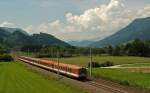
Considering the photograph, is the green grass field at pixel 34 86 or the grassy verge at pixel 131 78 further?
the grassy verge at pixel 131 78

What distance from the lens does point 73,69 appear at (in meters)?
65.8

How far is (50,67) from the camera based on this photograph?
3620 inches

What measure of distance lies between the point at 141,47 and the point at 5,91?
15966 centimetres

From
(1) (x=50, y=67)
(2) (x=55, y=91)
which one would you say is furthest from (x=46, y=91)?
(1) (x=50, y=67)

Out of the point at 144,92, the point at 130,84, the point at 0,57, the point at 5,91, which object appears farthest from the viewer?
the point at 0,57

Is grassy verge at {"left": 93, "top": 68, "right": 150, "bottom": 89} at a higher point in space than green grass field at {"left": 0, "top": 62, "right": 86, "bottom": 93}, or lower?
higher

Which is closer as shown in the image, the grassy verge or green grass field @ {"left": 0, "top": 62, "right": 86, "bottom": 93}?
green grass field @ {"left": 0, "top": 62, "right": 86, "bottom": 93}

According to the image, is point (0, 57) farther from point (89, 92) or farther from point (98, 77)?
point (89, 92)

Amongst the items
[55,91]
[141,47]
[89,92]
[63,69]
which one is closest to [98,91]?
[89,92]

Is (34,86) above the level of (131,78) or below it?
below

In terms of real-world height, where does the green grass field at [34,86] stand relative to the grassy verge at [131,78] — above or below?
below

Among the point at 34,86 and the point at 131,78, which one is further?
the point at 131,78

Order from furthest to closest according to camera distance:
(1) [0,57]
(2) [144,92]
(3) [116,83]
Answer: (1) [0,57]
(3) [116,83]
(2) [144,92]

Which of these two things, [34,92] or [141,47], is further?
[141,47]
